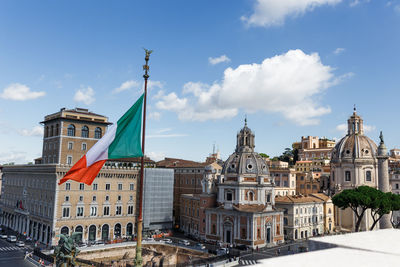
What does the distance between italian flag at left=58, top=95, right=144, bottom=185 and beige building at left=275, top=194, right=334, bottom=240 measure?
52633 mm

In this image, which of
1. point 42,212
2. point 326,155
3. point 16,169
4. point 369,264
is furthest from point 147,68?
point 326,155

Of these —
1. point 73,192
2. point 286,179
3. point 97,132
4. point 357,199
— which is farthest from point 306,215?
point 73,192

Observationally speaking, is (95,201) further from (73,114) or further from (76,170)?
(76,170)

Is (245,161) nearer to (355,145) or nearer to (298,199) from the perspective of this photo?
(298,199)

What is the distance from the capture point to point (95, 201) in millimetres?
60062

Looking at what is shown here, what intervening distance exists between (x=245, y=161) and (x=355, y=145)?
1165 inches

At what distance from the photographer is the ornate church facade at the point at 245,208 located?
5775cm

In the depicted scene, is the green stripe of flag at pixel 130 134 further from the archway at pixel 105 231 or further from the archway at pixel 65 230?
the archway at pixel 105 231

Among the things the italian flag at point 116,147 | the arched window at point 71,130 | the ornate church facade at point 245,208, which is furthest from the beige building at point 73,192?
the italian flag at point 116,147

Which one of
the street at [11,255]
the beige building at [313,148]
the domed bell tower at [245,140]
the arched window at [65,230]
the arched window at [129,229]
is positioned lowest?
the street at [11,255]

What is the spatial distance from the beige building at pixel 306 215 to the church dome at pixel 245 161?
802cm

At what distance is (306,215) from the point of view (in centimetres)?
6712

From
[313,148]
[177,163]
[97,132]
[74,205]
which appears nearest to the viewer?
[74,205]

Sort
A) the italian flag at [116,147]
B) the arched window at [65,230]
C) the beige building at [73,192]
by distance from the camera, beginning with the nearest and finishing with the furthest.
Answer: the italian flag at [116,147]
the arched window at [65,230]
the beige building at [73,192]
